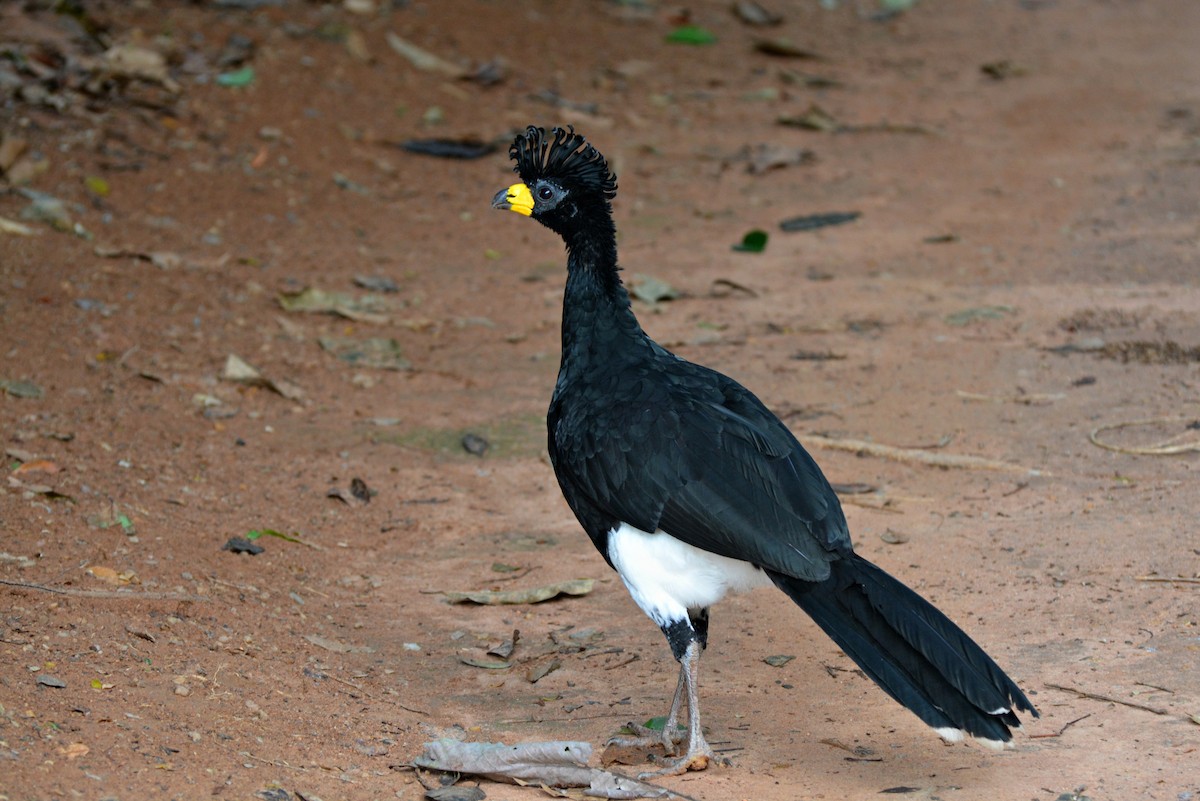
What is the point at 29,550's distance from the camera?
5.09 metres

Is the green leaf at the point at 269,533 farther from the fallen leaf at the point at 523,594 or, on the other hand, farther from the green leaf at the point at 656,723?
the green leaf at the point at 656,723

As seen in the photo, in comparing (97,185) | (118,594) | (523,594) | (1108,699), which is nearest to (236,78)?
(97,185)

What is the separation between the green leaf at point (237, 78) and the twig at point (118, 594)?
7.40 metres

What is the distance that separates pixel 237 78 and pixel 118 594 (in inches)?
301

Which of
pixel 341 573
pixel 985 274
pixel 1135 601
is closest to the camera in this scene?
pixel 1135 601

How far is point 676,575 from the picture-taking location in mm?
4504

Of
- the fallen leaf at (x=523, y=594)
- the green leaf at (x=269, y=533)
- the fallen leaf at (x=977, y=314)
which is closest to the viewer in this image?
the fallen leaf at (x=523, y=594)

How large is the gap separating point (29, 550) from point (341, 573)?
4.33ft

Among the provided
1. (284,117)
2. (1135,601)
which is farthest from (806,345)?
(284,117)

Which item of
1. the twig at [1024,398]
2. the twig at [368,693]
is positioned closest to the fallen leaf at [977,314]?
the twig at [1024,398]

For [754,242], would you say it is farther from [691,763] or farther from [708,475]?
[691,763]

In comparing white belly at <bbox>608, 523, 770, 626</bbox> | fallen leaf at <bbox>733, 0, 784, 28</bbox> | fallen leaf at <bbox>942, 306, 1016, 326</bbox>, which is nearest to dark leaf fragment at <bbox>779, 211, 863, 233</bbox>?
fallen leaf at <bbox>942, 306, 1016, 326</bbox>

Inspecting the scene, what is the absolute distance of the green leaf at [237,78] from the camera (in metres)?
11.4

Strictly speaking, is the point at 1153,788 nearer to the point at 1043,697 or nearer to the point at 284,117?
the point at 1043,697
